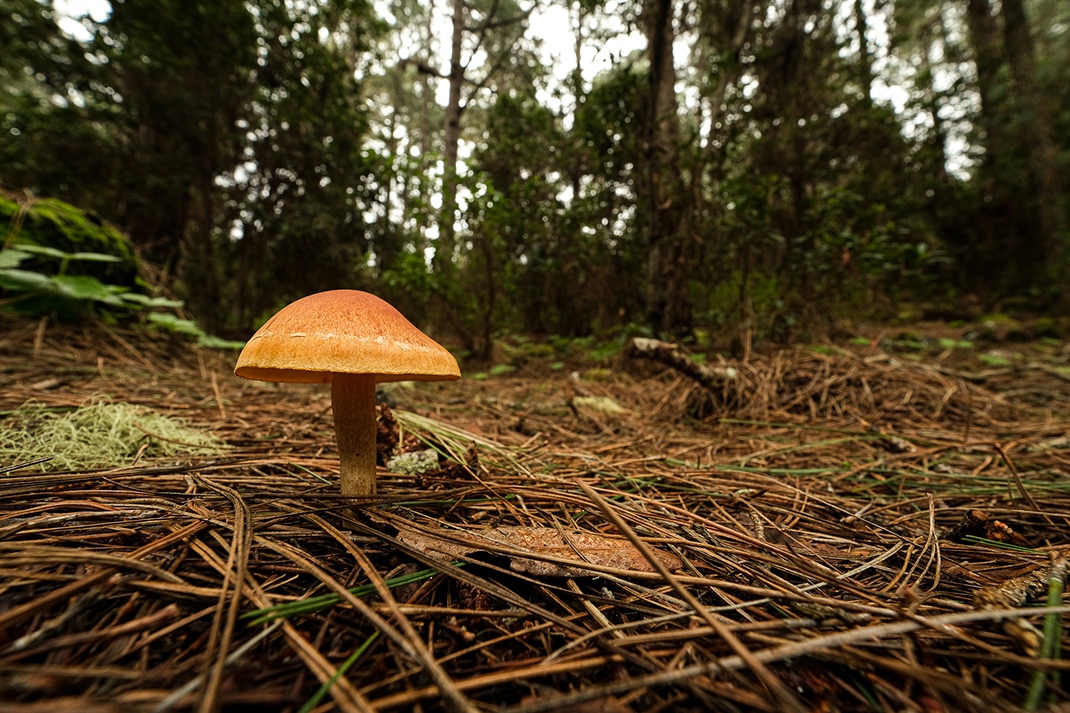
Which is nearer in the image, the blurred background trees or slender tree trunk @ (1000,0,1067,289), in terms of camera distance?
the blurred background trees

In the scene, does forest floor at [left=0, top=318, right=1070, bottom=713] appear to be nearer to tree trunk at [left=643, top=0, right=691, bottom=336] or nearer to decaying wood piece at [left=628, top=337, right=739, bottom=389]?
decaying wood piece at [left=628, top=337, right=739, bottom=389]

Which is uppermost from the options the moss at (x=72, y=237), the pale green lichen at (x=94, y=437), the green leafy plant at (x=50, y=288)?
the moss at (x=72, y=237)

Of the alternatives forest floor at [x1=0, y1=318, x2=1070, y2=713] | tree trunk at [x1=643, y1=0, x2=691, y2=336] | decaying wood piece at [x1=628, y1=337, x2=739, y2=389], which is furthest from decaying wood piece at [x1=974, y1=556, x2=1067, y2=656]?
tree trunk at [x1=643, y1=0, x2=691, y2=336]

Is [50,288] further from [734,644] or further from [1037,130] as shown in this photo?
[1037,130]

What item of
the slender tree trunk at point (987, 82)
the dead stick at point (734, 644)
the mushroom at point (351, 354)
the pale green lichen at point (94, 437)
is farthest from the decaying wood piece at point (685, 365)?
the slender tree trunk at point (987, 82)

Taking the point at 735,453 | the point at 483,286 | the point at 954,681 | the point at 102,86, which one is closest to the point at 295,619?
the point at 954,681

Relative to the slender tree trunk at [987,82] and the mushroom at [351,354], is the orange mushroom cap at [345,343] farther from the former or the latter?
the slender tree trunk at [987,82]
